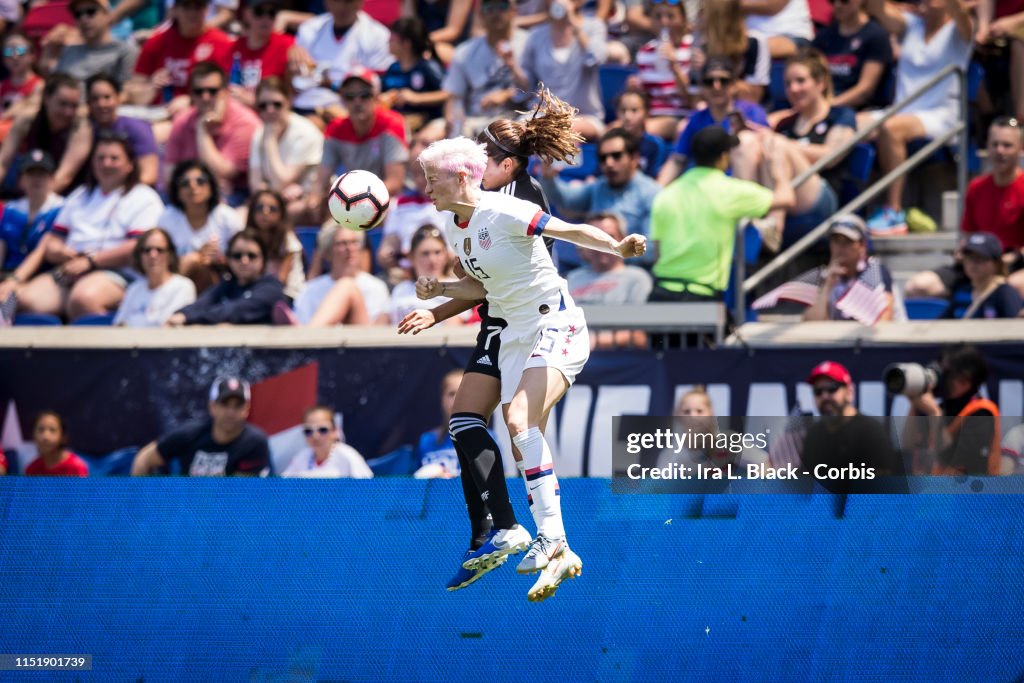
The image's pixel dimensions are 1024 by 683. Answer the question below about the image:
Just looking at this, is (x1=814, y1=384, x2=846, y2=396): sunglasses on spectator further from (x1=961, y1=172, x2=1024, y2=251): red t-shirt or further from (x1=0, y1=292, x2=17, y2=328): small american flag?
(x1=0, y1=292, x2=17, y2=328): small american flag

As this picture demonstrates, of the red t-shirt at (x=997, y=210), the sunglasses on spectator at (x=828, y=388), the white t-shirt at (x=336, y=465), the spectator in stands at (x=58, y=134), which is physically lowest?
the white t-shirt at (x=336, y=465)

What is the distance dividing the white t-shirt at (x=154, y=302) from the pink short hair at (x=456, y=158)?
4706 millimetres

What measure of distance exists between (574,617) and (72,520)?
2588mm

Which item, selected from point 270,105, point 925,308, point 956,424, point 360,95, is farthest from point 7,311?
point 956,424

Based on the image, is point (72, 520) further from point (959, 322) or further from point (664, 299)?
point (959, 322)

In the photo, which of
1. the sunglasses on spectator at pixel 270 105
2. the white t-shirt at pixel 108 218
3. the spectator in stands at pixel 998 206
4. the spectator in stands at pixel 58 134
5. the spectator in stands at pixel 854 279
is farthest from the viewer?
the spectator in stands at pixel 58 134

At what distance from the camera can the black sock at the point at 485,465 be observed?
670 cm

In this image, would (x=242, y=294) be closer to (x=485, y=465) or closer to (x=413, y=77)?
(x=413, y=77)

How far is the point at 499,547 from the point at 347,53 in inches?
287

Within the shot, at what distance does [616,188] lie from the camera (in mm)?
10805

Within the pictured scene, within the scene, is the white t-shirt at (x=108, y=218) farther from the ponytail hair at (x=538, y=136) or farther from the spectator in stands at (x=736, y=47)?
the ponytail hair at (x=538, y=136)

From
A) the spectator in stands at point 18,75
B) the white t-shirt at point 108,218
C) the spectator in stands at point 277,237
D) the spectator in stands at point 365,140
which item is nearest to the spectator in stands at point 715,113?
the spectator in stands at point 365,140

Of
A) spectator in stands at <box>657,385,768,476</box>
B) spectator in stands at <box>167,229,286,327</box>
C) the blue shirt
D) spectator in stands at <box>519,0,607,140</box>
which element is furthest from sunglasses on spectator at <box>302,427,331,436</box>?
spectator in stands at <box>519,0,607,140</box>

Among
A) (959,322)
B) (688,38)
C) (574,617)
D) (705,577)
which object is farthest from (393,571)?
(688,38)
